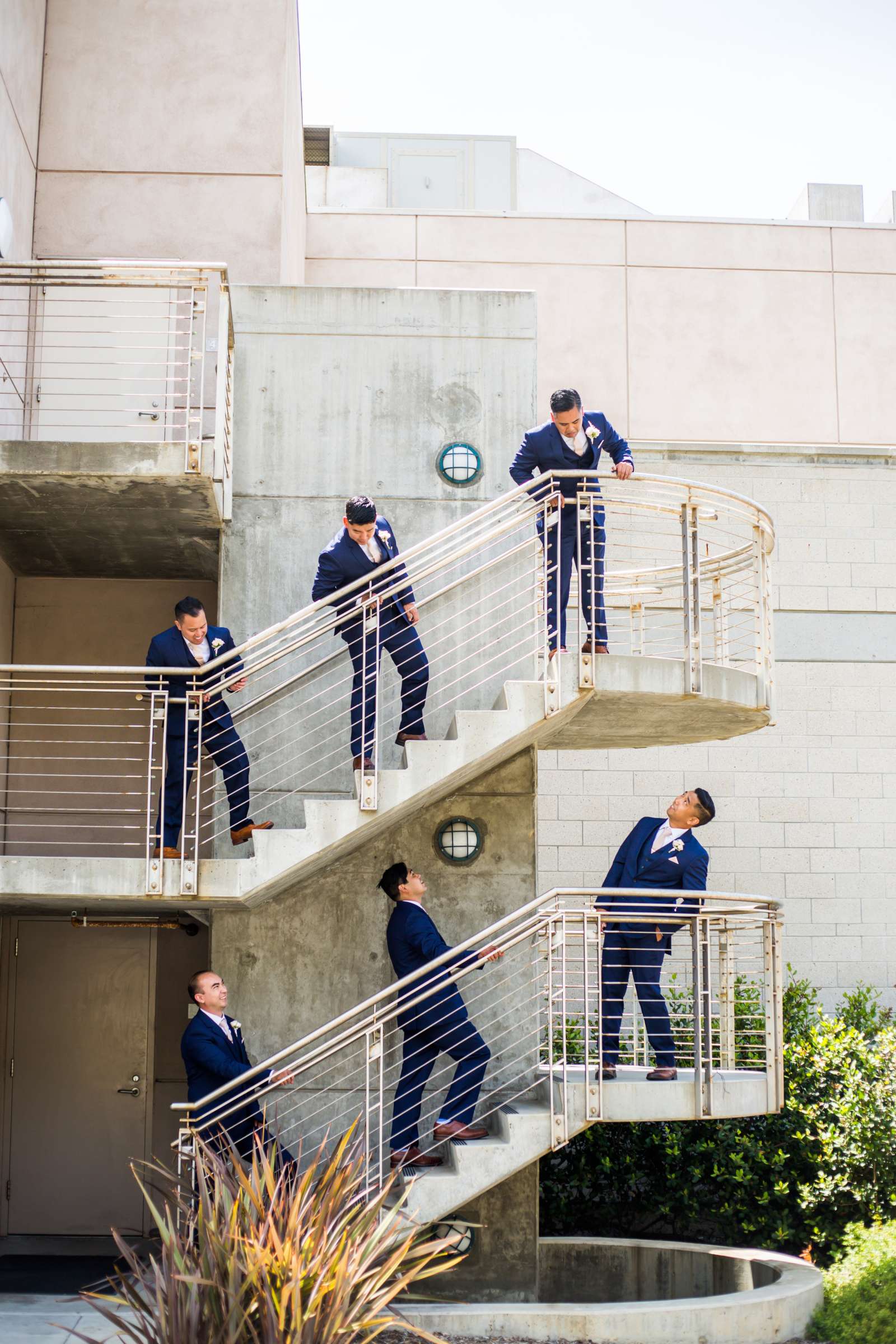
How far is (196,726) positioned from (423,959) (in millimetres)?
2015

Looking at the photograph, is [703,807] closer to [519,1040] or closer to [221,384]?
[519,1040]

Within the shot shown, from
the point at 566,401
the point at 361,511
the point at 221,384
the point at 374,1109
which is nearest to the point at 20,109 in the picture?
the point at 221,384

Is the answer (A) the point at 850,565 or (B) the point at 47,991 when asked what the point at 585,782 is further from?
(B) the point at 47,991

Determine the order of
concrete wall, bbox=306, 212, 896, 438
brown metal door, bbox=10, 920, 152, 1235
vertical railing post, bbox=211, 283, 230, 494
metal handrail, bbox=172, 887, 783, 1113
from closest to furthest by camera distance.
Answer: metal handrail, bbox=172, 887, 783, 1113
vertical railing post, bbox=211, 283, 230, 494
brown metal door, bbox=10, 920, 152, 1235
concrete wall, bbox=306, 212, 896, 438

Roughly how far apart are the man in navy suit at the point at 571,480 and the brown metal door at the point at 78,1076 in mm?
5467

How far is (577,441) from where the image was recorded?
840 cm

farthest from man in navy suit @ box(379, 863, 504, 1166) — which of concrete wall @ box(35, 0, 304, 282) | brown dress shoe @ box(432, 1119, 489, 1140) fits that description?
concrete wall @ box(35, 0, 304, 282)

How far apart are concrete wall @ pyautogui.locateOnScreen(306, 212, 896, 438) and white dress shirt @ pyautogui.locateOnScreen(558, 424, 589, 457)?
602 centimetres

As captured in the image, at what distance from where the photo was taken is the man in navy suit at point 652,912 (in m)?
7.94

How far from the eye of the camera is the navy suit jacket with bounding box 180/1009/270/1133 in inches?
313

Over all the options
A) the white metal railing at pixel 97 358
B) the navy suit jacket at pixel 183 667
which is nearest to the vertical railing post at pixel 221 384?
the white metal railing at pixel 97 358

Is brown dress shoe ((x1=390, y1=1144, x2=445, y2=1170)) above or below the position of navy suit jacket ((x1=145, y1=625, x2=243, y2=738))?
below

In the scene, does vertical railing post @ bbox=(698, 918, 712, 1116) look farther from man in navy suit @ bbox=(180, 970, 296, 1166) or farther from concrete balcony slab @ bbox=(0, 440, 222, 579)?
Result: concrete balcony slab @ bbox=(0, 440, 222, 579)

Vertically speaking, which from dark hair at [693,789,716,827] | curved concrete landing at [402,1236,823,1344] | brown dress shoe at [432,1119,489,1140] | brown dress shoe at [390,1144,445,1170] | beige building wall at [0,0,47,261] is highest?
beige building wall at [0,0,47,261]
